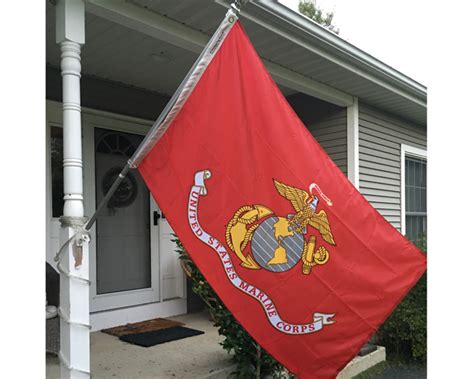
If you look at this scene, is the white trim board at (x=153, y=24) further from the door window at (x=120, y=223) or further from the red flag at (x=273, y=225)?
the door window at (x=120, y=223)

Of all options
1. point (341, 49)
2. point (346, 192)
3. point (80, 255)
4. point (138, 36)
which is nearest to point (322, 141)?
point (341, 49)

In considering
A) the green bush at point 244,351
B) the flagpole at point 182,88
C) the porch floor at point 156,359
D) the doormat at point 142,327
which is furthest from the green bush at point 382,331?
the flagpole at point 182,88

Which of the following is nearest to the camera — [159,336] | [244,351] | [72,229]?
[72,229]

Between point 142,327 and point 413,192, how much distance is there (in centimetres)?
484

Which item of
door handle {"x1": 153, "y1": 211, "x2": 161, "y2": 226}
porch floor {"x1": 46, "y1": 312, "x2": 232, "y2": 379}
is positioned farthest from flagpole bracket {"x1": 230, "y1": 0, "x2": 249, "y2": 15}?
door handle {"x1": 153, "y1": 211, "x2": 161, "y2": 226}

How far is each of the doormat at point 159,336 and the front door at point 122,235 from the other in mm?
574

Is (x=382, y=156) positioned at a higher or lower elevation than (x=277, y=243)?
higher

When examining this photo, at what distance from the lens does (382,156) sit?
225 inches

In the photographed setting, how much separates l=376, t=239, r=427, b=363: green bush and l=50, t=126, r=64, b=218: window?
158 inches

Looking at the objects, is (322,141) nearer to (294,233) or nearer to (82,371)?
(294,233)

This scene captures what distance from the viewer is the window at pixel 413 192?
6.35m

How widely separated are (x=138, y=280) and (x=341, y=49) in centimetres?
340

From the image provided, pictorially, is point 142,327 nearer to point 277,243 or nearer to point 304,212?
point 277,243

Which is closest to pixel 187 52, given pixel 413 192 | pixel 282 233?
pixel 282 233
